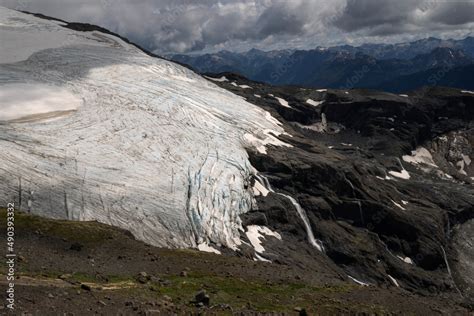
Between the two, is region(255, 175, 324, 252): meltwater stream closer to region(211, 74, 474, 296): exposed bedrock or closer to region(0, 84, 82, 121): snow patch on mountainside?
region(211, 74, 474, 296): exposed bedrock

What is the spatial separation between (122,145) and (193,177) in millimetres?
11423

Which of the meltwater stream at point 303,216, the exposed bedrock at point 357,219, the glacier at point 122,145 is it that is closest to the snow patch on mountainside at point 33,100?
the glacier at point 122,145

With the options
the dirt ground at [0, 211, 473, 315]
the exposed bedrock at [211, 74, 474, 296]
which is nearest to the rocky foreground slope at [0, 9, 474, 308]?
the exposed bedrock at [211, 74, 474, 296]

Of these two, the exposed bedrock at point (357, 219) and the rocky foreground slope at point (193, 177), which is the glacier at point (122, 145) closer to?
the rocky foreground slope at point (193, 177)

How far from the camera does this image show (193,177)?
65.9 m

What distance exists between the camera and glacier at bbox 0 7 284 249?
180 ft

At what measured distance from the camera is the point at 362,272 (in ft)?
260

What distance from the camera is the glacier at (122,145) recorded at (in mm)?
54906

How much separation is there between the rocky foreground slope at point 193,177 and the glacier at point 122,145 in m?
0.20

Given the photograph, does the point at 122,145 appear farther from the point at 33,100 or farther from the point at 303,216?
the point at 303,216

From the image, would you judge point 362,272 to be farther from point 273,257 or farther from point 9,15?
point 9,15

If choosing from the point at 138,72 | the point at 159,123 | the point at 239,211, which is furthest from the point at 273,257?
the point at 138,72

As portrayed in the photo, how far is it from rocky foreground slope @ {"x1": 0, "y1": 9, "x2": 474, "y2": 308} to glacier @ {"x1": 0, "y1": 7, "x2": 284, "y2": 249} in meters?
0.20

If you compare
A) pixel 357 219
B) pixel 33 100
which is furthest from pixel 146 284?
pixel 357 219
